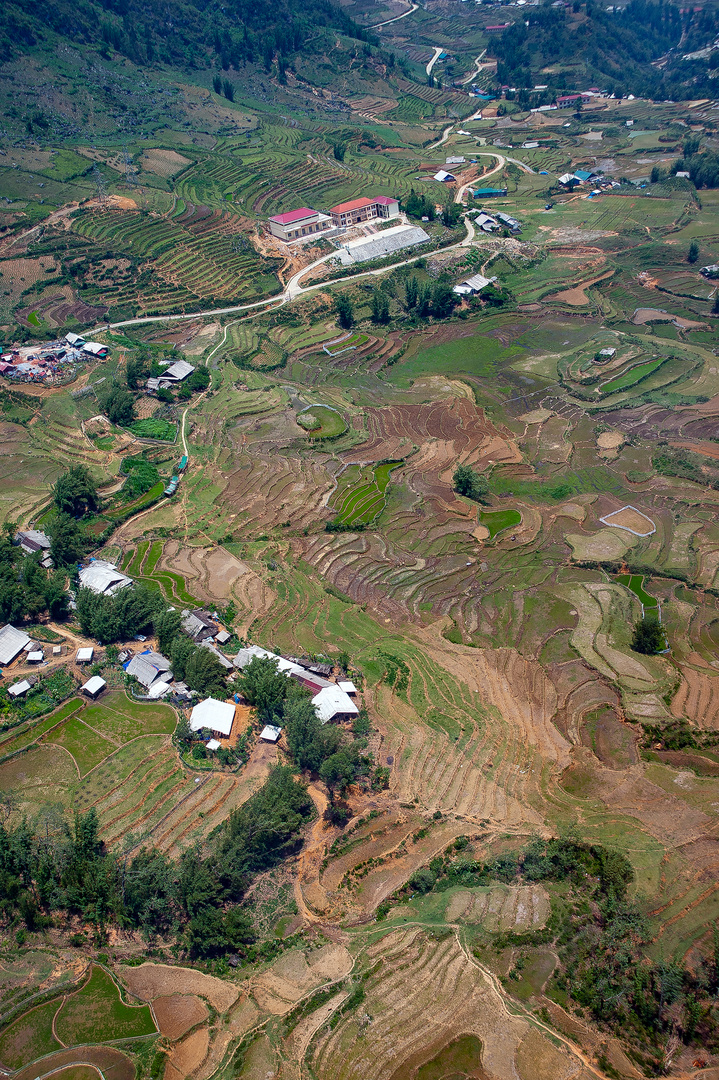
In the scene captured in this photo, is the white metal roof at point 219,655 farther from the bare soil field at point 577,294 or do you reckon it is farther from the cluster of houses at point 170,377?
the bare soil field at point 577,294

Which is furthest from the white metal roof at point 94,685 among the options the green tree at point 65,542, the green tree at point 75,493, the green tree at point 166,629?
the green tree at point 75,493

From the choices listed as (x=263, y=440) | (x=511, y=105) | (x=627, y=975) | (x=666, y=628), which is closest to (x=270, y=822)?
(x=627, y=975)

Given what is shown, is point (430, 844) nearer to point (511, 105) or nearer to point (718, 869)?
point (718, 869)

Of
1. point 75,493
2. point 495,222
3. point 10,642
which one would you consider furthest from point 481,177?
point 10,642

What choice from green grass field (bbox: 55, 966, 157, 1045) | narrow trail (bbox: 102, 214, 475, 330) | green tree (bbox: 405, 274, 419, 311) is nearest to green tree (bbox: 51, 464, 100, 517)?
narrow trail (bbox: 102, 214, 475, 330)

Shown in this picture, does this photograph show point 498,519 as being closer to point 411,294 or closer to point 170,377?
point 170,377
